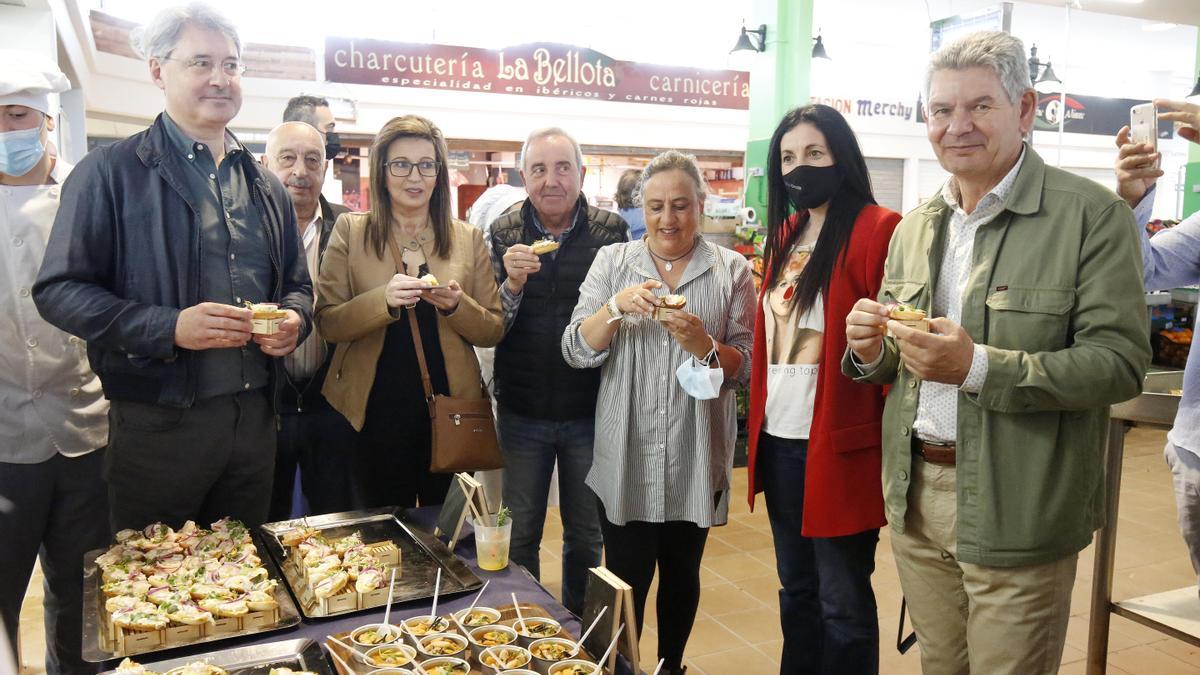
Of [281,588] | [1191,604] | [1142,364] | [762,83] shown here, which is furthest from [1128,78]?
[281,588]

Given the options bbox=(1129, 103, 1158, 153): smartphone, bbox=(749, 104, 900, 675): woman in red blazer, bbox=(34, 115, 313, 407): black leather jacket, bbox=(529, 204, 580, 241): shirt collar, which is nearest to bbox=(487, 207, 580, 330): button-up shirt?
bbox=(529, 204, 580, 241): shirt collar

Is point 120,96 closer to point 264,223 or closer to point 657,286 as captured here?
point 264,223

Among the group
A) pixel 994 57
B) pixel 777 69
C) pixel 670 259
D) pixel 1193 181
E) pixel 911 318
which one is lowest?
pixel 911 318

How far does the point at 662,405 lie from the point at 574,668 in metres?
1.17

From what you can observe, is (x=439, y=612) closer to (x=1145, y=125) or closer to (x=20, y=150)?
(x=20, y=150)

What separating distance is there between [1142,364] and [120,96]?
1001 cm

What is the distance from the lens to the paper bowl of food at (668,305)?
2.60 meters

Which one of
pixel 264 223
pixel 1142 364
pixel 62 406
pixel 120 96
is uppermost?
pixel 120 96

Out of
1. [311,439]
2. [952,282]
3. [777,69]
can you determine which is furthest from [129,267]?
[777,69]

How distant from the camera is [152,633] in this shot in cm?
183

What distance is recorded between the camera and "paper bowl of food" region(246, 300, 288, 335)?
227 cm

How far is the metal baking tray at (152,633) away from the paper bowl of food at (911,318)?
1.52m

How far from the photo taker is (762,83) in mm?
8977

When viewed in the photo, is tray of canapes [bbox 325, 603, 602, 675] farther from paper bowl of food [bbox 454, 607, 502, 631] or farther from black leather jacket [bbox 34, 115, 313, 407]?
black leather jacket [bbox 34, 115, 313, 407]
